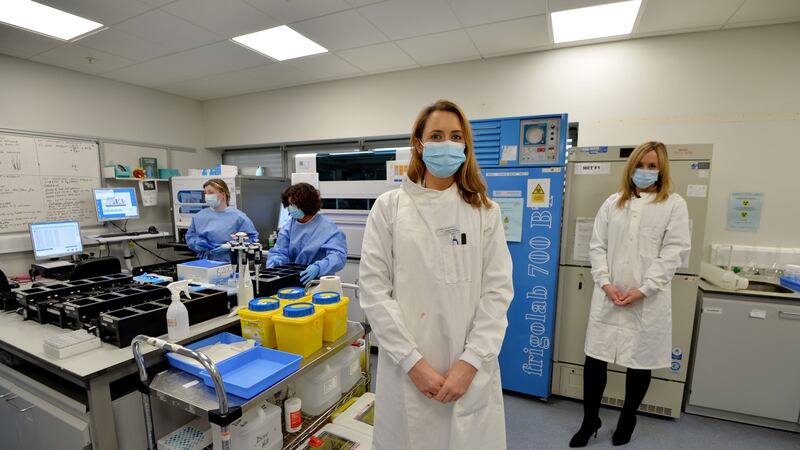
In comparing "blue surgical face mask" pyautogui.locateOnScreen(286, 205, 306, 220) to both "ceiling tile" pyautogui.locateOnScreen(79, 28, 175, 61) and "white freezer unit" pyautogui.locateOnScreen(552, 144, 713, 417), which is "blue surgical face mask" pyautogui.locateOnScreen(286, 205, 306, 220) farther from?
"ceiling tile" pyautogui.locateOnScreen(79, 28, 175, 61)

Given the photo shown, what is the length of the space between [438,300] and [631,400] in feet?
5.89

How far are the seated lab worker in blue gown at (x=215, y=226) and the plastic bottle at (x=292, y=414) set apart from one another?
1898mm

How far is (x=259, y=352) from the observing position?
1379 mm

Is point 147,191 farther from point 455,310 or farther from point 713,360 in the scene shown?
point 713,360

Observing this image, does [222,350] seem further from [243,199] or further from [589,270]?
[243,199]

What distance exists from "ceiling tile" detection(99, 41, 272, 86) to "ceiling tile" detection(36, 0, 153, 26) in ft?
2.12

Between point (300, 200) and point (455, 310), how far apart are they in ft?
5.46

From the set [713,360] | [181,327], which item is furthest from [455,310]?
[713,360]

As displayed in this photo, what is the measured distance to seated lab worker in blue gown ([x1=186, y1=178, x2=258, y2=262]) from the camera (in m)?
3.05

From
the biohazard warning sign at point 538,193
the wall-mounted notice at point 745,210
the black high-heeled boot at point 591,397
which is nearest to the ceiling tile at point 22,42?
the biohazard warning sign at point 538,193

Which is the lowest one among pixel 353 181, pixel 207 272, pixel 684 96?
pixel 207 272

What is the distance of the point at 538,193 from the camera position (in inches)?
94.3

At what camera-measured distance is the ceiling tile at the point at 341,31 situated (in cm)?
267

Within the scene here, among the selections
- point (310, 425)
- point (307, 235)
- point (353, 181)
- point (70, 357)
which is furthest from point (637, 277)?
point (70, 357)
